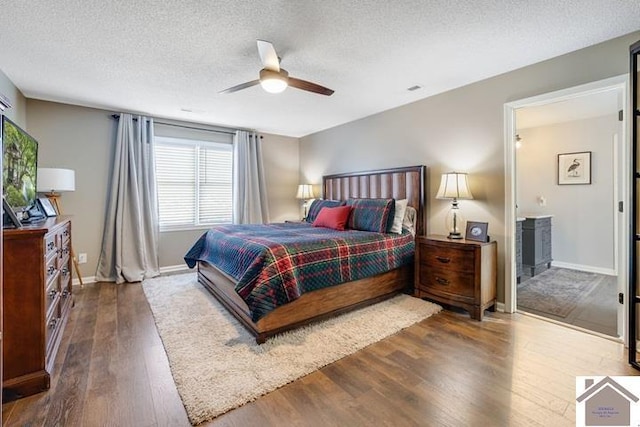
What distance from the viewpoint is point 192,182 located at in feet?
16.5

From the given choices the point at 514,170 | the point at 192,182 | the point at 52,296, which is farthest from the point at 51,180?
the point at 514,170

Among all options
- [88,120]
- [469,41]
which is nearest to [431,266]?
[469,41]

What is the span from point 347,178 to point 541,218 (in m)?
3.02

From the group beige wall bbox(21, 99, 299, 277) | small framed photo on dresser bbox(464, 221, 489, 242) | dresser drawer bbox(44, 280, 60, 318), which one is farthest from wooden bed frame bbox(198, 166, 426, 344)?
beige wall bbox(21, 99, 299, 277)

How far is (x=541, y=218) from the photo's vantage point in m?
4.49

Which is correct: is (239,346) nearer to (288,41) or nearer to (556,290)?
(288,41)

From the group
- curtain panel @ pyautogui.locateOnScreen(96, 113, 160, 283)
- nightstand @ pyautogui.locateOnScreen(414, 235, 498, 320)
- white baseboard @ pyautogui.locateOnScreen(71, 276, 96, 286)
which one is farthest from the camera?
curtain panel @ pyautogui.locateOnScreen(96, 113, 160, 283)

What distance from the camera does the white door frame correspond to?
2.38 meters

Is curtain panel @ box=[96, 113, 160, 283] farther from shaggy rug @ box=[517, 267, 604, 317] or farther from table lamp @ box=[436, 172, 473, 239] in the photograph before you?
shaggy rug @ box=[517, 267, 604, 317]

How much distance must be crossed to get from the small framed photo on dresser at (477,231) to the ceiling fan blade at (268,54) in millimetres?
2484

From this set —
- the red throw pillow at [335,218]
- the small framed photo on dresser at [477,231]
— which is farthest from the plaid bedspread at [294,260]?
the small framed photo on dresser at [477,231]

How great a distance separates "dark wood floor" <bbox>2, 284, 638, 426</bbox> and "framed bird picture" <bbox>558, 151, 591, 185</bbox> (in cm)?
327

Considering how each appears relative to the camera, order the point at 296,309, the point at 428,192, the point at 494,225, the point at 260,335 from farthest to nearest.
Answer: the point at 428,192, the point at 494,225, the point at 296,309, the point at 260,335

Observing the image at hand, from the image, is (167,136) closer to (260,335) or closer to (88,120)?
(88,120)
